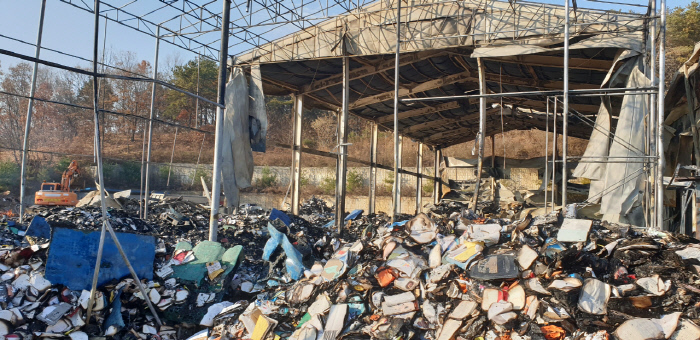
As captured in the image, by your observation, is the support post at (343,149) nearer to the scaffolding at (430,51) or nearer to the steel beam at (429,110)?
the scaffolding at (430,51)

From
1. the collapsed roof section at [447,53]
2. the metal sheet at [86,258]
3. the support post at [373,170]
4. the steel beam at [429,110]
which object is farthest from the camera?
the support post at [373,170]

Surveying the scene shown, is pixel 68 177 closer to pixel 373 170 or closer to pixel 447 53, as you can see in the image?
pixel 373 170

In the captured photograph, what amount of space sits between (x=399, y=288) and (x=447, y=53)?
6951 millimetres

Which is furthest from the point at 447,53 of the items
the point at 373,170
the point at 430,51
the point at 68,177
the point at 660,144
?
the point at 68,177

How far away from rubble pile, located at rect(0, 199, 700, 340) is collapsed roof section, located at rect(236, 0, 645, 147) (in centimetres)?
402

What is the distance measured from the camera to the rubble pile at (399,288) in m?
4.68

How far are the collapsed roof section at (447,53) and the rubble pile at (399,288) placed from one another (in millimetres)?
4021

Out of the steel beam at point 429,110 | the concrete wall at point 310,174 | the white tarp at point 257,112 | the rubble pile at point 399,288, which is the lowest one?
the rubble pile at point 399,288

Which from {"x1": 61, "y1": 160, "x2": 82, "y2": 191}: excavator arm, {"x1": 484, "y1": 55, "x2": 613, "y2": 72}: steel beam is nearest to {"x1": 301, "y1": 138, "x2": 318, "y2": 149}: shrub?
{"x1": 61, "y1": 160, "x2": 82, "y2": 191}: excavator arm

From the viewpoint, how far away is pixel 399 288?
5.64 metres

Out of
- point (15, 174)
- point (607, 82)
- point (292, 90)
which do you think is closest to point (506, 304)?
point (607, 82)

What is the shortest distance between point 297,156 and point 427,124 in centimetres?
693

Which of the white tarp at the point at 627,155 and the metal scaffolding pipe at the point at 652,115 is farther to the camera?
the white tarp at the point at 627,155

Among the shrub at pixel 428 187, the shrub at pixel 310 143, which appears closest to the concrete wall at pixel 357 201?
the shrub at pixel 428 187
